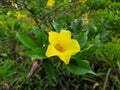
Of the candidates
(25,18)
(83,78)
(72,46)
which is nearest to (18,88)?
(83,78)

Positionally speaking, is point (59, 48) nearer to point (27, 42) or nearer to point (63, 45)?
point (63, 45)

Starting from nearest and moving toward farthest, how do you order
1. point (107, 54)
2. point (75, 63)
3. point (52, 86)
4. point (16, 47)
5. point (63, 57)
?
point (63, 57) < point (75, 63) < point (52, 86) < point (107, 54) < point (16, 47)

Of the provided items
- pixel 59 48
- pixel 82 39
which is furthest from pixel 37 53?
pixel 82 39

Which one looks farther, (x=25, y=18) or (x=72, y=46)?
(x=25, y=18)

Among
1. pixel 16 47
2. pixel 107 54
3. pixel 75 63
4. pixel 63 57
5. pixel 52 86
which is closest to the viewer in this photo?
pixel 63 57

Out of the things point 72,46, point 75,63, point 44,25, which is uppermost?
point 72,46

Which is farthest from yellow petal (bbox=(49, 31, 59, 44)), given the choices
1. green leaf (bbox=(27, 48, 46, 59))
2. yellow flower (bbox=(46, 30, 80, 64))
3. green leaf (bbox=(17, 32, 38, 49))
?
green leaf (bbox=(17, 32, 38, 49))

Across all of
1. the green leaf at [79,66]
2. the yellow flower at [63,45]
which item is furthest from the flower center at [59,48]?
the green leaf at [79,66]

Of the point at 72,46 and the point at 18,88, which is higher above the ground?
the point at 72,46

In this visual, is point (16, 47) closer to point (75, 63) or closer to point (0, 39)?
point (0, 39)
